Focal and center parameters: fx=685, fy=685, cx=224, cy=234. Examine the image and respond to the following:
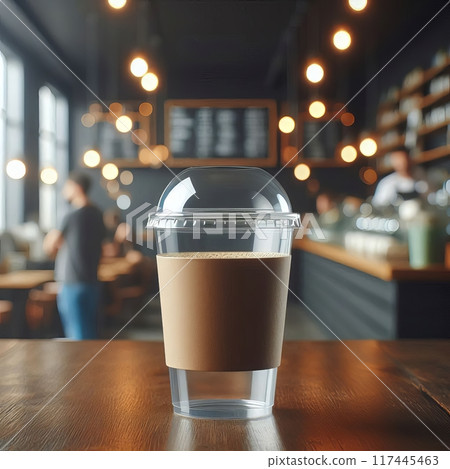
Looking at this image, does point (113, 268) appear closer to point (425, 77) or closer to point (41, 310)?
point (41, 310)

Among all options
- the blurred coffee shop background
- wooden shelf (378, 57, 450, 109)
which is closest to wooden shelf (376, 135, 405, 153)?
the blurred coffee shop background

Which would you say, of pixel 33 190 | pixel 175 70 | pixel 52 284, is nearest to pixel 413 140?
pixel 175 70

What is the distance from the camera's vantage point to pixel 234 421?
0.74 m

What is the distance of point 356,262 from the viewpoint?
→ 4480mm

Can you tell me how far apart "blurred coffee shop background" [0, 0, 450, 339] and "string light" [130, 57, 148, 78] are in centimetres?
1

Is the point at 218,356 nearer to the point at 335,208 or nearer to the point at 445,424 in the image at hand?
the point at 445,424

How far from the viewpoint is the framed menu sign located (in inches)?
353

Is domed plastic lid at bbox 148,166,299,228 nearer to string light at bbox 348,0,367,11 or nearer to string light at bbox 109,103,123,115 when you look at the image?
string light at bbox 348,0,367,11

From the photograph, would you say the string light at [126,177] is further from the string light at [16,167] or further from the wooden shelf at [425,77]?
the wooden shelf at [425,77]

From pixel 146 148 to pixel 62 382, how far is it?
8148 millimetres

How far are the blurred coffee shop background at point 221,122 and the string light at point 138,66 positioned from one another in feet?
0.05

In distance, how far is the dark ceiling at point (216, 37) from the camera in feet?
22.0

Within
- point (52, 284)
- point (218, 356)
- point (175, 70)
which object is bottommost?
point (52, 284)

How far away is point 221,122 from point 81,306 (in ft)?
15.2
